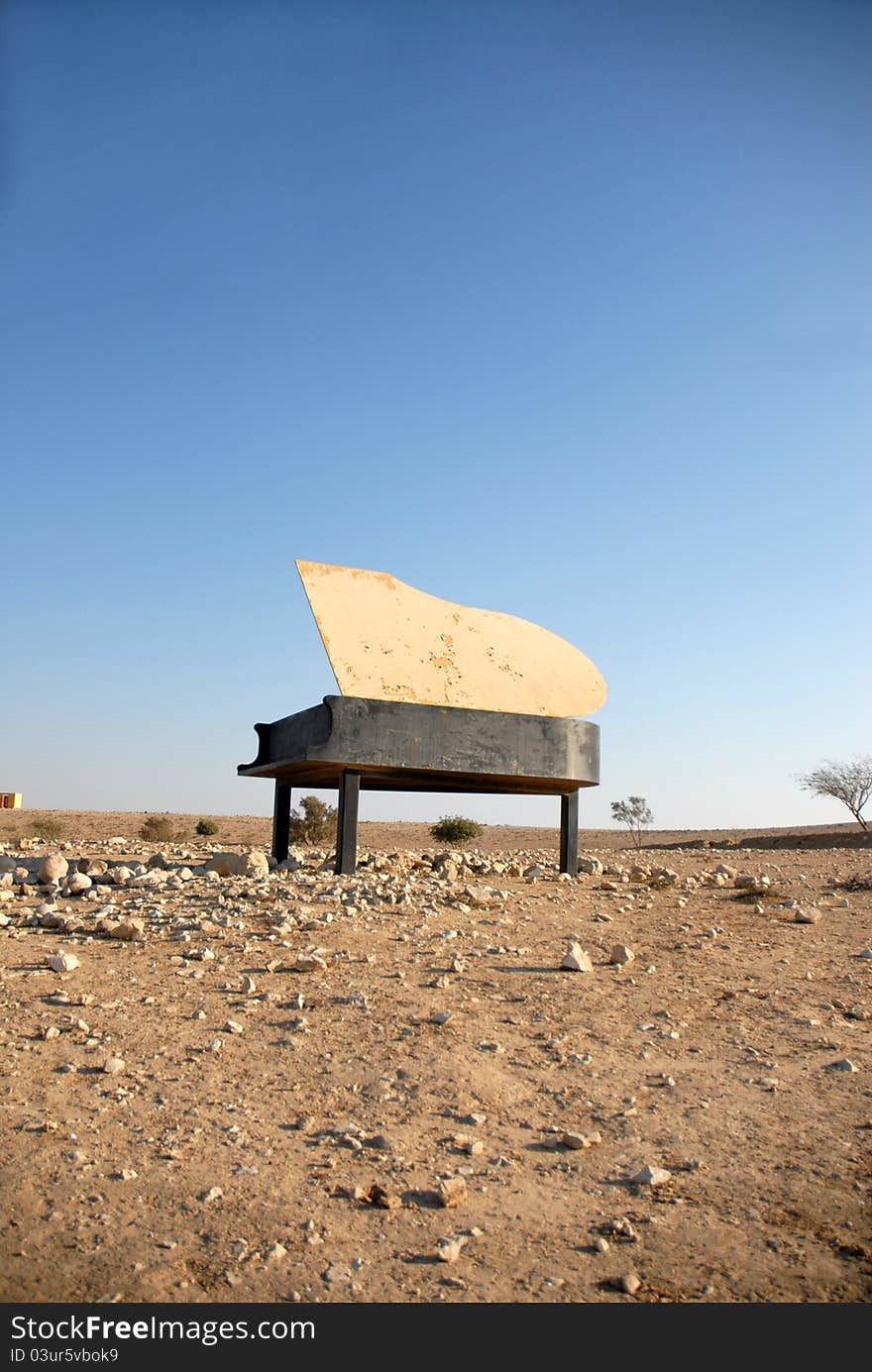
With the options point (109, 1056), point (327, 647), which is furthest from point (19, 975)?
point (327, 647)

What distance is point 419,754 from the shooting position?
11109mm

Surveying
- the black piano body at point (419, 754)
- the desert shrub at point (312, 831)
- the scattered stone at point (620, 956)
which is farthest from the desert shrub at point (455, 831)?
the scattered stone at point (620, 956)

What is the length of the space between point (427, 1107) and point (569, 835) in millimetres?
8293

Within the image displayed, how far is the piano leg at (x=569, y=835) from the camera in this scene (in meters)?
12.2

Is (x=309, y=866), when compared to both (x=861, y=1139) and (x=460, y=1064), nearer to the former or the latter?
(x=460, y=1064)

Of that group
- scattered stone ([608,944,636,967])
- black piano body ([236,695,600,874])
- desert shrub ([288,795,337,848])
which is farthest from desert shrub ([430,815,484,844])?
scattered stone ([608,944,636,967])

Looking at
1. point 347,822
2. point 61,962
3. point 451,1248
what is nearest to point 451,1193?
point 451,1248

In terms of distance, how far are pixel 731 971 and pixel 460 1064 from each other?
2.73 m

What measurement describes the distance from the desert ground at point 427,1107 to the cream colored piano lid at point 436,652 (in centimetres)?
363

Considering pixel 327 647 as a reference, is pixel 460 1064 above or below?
below

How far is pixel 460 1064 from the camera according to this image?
4645mm

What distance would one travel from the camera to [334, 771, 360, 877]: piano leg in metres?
10.6

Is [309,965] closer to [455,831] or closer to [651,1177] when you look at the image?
[651,1177]

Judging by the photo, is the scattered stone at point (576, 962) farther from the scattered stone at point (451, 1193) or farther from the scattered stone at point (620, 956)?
the scattered stone at point (451, 1193)
